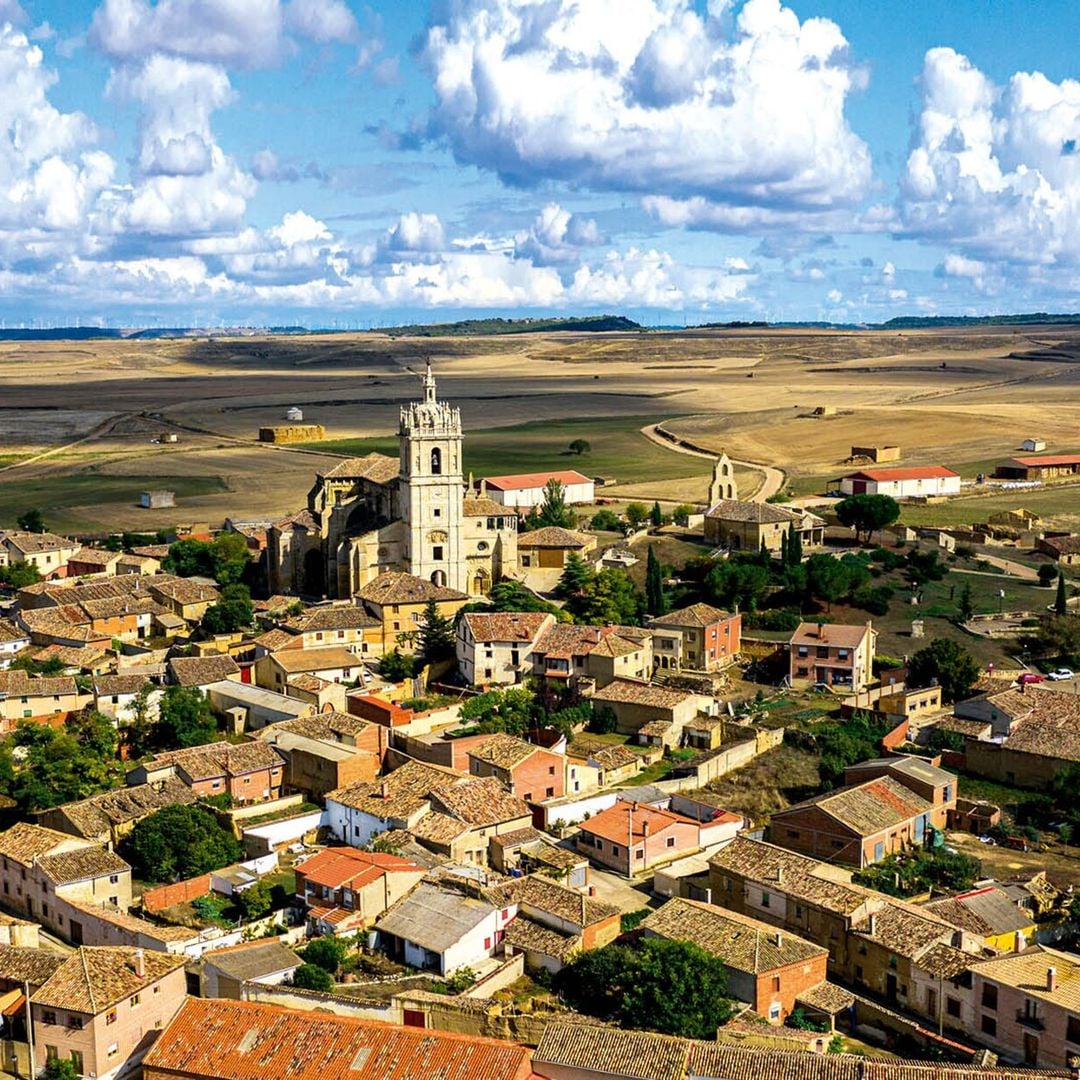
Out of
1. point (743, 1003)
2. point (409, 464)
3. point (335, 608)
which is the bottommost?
point (743, 1003)

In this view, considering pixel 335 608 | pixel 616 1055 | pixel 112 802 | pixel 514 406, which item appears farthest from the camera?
pixel 514 406

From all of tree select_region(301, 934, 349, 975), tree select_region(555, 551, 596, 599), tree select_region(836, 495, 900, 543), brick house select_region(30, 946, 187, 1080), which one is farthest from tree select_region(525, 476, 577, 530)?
brick house select_region(30, 946, 187, 1080)

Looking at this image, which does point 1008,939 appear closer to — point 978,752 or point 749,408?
point 978,752

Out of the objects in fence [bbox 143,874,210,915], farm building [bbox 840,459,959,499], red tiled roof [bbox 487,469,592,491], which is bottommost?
fence [bbox 143,874,210,915]

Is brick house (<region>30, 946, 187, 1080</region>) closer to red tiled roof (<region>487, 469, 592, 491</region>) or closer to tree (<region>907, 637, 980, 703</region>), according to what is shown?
tree (<region>907, 637, 980, 703</region>)

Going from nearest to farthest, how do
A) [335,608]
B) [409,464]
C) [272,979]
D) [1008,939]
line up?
[272,979]
[1008,939]
[335,608]
[409,464]

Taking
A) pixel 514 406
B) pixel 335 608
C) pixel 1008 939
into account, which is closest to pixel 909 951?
pixel 1008 939

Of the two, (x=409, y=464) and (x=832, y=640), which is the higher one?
(x=409, y=464)
